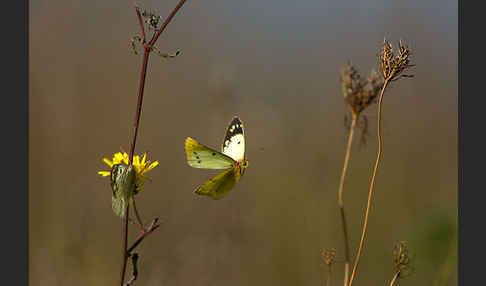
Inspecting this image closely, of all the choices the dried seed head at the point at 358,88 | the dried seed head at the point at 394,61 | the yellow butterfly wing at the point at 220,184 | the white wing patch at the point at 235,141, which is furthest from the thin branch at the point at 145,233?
the dried seed head at the point at 358,88

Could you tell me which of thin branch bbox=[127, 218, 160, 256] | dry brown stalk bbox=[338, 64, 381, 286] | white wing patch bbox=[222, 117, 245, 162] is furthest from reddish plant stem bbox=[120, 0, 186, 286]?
dry brown stalk bbox=[338, 64, 381, 286]

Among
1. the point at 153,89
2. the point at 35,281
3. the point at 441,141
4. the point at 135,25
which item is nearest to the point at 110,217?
the point at 35,281

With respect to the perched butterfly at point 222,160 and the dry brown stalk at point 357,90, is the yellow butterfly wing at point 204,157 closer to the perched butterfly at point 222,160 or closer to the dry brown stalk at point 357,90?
the perched butterfly at point 222,160

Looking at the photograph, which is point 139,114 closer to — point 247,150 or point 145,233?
point 145,233

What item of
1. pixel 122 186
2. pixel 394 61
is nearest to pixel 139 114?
pixel 122 186

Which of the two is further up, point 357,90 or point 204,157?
point 357,90

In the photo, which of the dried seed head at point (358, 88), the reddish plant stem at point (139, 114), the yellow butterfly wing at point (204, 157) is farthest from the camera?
the dried seed head at point (358, 88)

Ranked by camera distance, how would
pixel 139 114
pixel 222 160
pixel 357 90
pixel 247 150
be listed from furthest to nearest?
pixel 247 150
pixel 357 90
pixel 222 160
pixel 139 114
